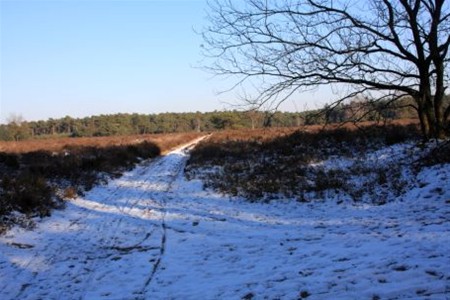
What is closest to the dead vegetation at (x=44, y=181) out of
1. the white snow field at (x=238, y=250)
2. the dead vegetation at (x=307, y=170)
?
the white snow field at (x=238, y=250)

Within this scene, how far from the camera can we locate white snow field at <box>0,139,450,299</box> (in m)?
5.48

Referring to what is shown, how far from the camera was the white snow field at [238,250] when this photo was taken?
18.0 feet

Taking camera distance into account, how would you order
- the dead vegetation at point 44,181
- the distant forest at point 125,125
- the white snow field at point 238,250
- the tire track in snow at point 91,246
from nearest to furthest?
the white snow field at point 238,250 → the tire track in snow at point 91,246 → the dead vegetation at point 44,181 → the distant forest at point 125,125

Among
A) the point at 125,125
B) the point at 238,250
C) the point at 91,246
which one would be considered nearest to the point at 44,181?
the point at 91,246

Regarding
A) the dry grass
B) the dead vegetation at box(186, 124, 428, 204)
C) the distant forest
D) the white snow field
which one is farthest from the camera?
the distant forest

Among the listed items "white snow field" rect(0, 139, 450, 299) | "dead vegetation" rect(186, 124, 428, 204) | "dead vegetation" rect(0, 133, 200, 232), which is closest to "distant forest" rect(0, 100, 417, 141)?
"dead vegetation" rect(186, 124, 428, 204)

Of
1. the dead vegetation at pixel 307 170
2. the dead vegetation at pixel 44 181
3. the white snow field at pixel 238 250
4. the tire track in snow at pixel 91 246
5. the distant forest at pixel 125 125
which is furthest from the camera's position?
the distant forest at pixel 125 125

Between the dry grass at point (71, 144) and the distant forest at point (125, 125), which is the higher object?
the distant forest at point (125, 125)

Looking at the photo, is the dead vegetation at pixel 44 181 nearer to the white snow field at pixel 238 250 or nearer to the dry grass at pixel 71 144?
the white snow field at pixel 238 250

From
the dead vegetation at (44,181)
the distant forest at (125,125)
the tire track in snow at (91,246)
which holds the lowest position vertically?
the tire track in snow at (91,246)

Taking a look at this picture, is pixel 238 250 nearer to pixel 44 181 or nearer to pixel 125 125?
pixel 44 181

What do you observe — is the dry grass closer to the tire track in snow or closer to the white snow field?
the tire track in snow

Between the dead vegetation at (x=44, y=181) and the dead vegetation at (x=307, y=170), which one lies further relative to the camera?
the dead vegetation at (x=307, y=170)

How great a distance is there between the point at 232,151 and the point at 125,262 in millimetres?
17902
